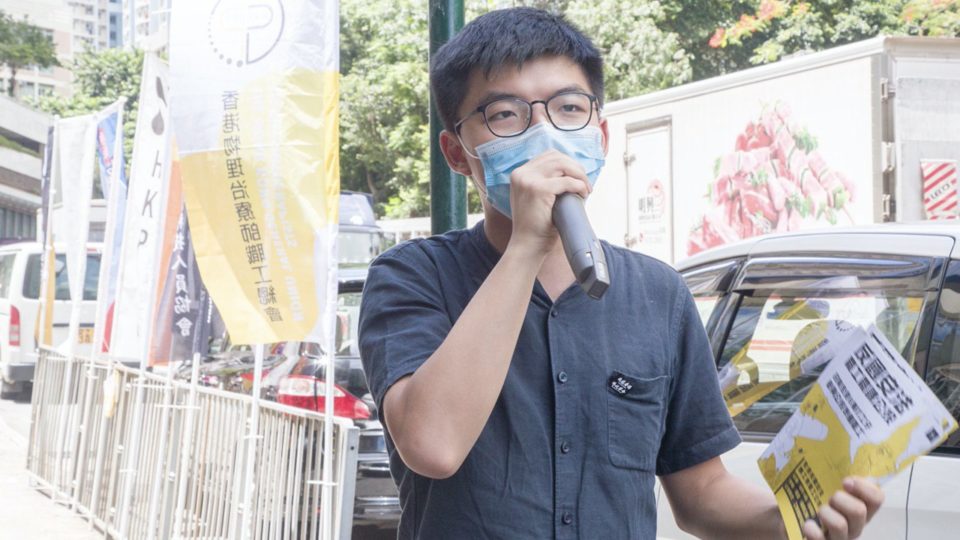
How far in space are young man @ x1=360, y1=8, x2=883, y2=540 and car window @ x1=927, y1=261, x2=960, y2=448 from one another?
1638mm

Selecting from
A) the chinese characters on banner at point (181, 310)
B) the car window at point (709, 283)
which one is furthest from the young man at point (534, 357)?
the chinese characters on banner at point (181, 310)

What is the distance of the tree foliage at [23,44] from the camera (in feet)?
102

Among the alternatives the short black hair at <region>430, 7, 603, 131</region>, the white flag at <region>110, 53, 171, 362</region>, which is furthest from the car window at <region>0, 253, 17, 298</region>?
the short black hair at <region>430, 7, 603, 131</region>

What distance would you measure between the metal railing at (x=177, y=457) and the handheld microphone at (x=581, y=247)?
3.61 metres

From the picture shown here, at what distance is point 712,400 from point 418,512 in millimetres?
522

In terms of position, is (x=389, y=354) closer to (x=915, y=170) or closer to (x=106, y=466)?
(x=106, y=466)

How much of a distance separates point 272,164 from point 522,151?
360 centimetres

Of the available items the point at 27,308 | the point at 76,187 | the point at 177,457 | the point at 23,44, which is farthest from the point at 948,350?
the point at 23,44

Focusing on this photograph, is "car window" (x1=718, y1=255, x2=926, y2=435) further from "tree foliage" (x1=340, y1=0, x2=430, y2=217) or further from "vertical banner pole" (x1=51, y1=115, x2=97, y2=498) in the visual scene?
"tree foliage" (x1=340, y1=0, x2=430, y2=217)

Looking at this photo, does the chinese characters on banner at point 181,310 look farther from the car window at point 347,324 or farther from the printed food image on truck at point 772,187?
the printed food image on truck at point 772,187

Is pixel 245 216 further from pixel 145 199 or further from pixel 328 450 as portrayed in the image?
pixel 145 199

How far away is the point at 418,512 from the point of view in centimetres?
185

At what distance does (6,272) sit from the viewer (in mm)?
17328

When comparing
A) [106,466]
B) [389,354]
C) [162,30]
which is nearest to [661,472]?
[389,354]
